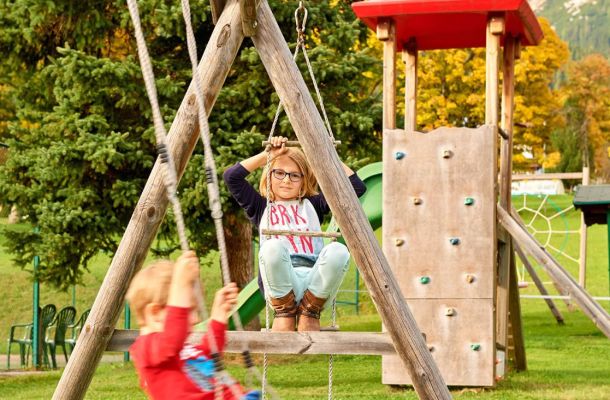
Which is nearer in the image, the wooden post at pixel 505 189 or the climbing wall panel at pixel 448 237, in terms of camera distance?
the climbing wall panel at pixel 448 237

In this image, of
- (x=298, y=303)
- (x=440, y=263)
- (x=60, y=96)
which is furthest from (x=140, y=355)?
(x=60, y=96)

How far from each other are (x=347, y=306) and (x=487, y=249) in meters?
13.1

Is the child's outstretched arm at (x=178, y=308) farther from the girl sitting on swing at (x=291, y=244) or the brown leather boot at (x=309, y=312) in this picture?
the brown leather boot at (x=309, y=312)

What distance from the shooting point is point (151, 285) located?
401 cm

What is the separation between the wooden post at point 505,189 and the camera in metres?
10.9

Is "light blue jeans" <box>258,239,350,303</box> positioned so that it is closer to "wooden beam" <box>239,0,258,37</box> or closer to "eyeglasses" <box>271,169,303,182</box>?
"eyeglasses" <box>271,169,303,182</box>

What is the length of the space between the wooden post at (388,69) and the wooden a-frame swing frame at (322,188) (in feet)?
15.5

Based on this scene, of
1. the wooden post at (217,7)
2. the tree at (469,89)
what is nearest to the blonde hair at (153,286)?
the wooden post at (217,7)

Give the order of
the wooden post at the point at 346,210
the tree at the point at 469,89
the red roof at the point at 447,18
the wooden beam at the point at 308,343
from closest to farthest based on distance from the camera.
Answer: the wooden post at the point at 346,210
the wooden beam at the point at 308,343
the red roof at the point at 447,18
the tree at the point at 469,89

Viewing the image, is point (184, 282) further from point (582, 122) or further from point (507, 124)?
point (582, 122)

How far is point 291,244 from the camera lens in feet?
22.2

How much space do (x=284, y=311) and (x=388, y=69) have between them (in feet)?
14.6

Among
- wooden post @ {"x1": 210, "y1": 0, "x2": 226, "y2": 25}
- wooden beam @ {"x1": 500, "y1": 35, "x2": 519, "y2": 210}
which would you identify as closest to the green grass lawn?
wooden beam @ {"x1": 500, "y1": 35, "x2": 519, "y2": 210}

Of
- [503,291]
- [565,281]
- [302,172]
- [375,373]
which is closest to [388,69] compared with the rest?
[503,291]
